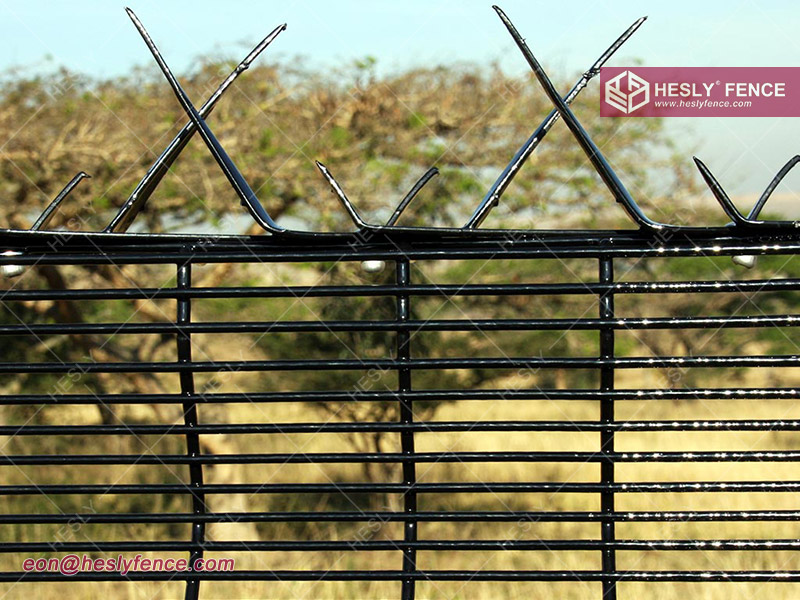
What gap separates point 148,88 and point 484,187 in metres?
2.71

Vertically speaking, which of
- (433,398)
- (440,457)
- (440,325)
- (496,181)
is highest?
(496,181)

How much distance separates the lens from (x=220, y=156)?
1.86 meters

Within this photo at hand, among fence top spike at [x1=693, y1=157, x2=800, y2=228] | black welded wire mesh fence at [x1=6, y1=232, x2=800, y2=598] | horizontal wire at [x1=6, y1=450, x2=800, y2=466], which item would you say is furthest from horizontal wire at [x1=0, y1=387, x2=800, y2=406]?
fence top spike at [x1=693, y1=157, x2=800, y2=228]

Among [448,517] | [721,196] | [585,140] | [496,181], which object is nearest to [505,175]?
[496,181]

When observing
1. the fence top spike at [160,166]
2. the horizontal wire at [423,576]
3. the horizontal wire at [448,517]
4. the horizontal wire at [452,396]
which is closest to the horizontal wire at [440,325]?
the horizontal wire at [452,396]

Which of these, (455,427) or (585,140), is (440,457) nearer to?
(455,427)

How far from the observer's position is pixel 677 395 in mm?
1799

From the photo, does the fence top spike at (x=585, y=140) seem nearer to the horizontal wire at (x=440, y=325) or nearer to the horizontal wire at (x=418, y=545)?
the horizontal wire at (x=440, y=325)

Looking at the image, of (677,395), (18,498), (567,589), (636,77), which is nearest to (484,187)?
(636,77)

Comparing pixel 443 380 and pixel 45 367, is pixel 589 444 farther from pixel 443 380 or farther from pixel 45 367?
pixel 45 367

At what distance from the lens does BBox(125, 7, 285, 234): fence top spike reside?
1.84m

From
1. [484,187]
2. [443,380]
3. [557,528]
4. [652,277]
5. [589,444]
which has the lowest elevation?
[557,528]

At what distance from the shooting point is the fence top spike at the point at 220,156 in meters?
1.84

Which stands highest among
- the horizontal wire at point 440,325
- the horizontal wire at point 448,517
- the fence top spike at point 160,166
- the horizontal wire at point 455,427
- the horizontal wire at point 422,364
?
the fence top spike at point 160,166
